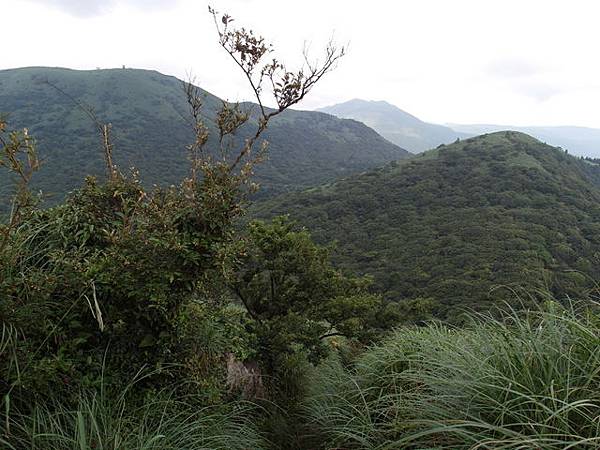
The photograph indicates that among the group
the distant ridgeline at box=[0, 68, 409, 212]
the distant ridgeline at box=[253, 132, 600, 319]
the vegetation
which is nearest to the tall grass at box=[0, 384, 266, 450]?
the vegetation

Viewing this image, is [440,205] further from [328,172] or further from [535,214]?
[328,172]

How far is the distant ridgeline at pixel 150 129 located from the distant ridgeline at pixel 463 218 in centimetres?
A: 2822

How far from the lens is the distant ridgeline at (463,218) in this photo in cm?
3994

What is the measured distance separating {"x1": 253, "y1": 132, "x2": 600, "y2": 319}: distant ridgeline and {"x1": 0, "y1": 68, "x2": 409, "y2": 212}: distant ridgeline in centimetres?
2822

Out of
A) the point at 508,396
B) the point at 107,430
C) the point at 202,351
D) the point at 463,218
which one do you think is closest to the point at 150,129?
the point at 463,218

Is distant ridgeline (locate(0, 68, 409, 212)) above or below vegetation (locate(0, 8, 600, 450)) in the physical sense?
above

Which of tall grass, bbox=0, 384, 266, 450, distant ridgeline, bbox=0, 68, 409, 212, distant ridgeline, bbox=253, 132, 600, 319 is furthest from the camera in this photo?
distant ridgeline, bbox=0, 68, 409, 212

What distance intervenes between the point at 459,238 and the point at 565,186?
3143 centimetres

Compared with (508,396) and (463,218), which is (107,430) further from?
(463,218)

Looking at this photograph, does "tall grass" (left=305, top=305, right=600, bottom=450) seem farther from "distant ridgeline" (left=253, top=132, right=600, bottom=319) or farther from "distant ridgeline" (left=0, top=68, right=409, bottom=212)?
"distant ridgeline" (left=0, top=68, right=409, bottom=212)

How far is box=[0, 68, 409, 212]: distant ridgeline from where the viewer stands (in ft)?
316

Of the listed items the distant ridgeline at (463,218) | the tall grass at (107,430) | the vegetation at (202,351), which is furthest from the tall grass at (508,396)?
the distant ridgeline at (463,218)

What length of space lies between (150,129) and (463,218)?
92355 millimetres

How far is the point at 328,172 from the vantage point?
12450cm
